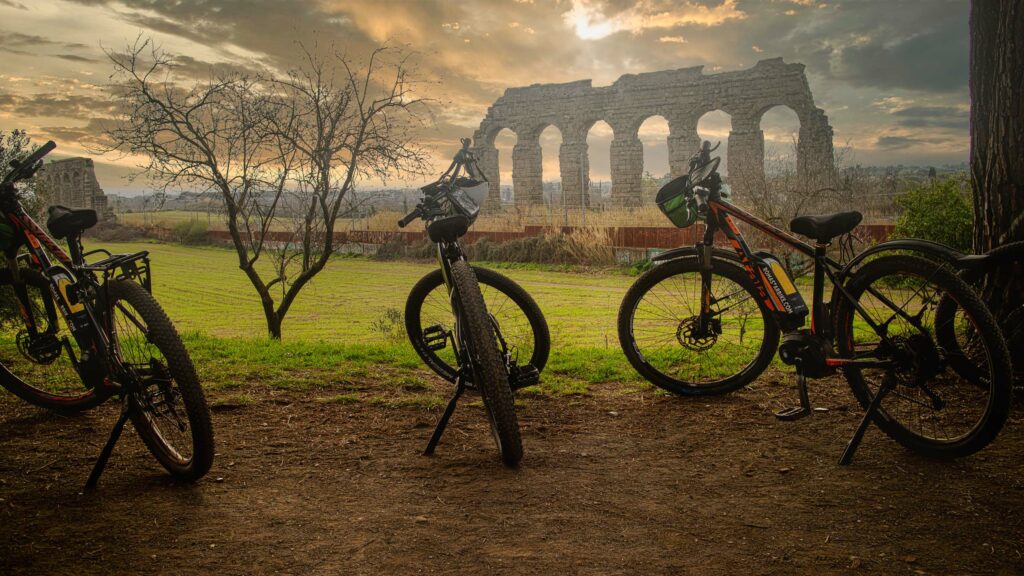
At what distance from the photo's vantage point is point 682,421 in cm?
347

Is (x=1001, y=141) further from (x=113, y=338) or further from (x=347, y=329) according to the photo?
(x=347, y=329)

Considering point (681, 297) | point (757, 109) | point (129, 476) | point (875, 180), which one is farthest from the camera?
point (757, 109)

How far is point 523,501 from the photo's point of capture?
2.53 metres

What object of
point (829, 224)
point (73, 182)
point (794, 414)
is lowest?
point (794, 414)

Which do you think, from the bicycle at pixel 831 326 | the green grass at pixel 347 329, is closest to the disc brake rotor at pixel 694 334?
the bicycle at pixel 831 326

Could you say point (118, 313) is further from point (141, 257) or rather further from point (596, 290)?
point (596, 290)

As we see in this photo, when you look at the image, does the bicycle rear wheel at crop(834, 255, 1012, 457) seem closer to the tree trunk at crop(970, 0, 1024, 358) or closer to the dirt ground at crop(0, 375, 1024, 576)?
the dirt ground at crop(0, 375, 1024, 576)

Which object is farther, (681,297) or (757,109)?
(757,109)

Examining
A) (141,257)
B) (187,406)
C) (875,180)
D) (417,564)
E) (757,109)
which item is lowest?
(417,564)

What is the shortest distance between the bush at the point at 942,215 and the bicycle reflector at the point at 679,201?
237cm

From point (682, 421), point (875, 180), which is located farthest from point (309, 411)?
point (875, 180)

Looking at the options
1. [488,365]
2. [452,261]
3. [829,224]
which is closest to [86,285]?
[452,261]

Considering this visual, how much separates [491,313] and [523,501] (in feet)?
3.67

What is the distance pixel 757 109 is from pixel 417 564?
25509 millimetres
